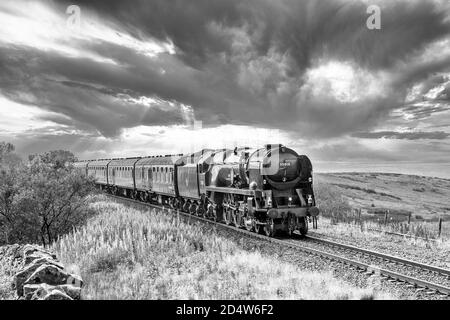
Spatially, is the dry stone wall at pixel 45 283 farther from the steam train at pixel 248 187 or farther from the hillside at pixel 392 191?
the hillside at pixel 392 191

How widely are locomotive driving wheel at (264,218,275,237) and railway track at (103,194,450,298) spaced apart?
1.28 ft

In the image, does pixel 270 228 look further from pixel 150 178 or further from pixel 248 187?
pixel 150 178

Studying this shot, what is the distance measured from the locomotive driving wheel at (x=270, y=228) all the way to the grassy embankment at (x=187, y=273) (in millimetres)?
2744

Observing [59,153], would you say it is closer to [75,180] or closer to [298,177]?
[75,180]

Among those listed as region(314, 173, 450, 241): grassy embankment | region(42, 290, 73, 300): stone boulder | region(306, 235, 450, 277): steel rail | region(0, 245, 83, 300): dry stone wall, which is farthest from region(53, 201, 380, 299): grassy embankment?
region(314, 173, 450, 241): grassy embankment

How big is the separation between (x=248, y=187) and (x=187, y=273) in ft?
26.1

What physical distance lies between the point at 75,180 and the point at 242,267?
10003 mm

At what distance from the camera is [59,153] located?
21.0 metres

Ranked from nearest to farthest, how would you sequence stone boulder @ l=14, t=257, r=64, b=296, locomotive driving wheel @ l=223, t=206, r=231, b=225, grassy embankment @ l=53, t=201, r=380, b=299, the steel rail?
1. stone boulder @ l=14, t=257, r=64, b=296
2. grassy embankment @ l=53, t=201, r=380, b=299
3. the steel rail
4. locomotive driving wheel @ l=223, t=206, r=231, b=225

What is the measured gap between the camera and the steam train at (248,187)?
16656 millimetres

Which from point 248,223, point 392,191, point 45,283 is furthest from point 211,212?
point 392,191

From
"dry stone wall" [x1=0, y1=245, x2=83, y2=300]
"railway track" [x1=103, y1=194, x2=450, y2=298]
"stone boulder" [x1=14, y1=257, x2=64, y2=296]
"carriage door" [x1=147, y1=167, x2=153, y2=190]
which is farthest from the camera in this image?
"carriage door" [x1=147, y1=167, x2=153, y2=190]

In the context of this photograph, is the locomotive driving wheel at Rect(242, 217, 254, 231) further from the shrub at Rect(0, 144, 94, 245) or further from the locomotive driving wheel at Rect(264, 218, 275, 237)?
the shrub at Rect(0, 144, 94, 245)

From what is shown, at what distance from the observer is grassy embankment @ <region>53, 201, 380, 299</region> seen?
28.5ft
